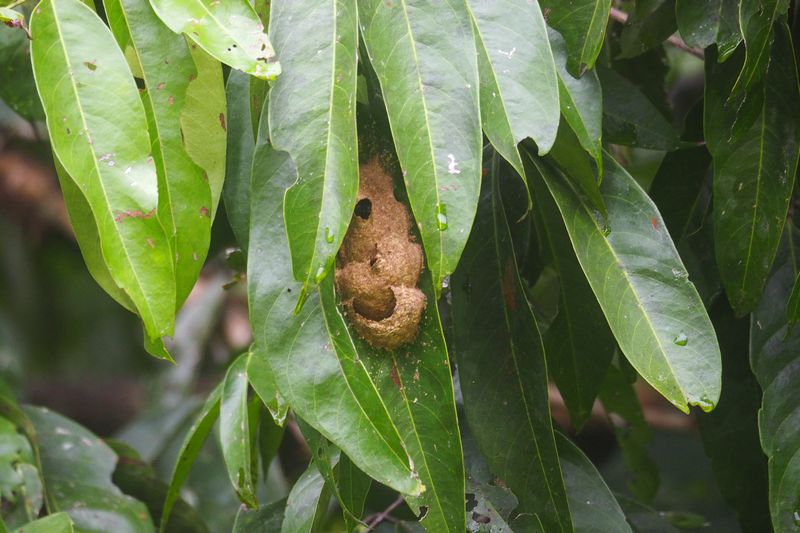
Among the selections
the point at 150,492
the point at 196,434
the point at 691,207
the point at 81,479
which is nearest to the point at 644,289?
the point at 691,207

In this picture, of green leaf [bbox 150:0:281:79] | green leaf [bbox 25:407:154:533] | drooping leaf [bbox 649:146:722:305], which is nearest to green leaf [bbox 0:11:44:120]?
green leaf [bbox 25:407:154:533]

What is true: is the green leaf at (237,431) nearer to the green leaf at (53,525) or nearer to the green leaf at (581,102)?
the green leaf at (53,525)

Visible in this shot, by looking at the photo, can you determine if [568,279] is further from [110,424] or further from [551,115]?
[110,424]

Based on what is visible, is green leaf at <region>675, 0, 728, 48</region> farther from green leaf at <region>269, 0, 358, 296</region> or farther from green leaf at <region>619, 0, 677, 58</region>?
green leaf at <region>269, 0, 358, 296</region>

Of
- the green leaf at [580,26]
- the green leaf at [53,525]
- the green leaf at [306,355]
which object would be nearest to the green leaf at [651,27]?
the green leaf at [580,26]

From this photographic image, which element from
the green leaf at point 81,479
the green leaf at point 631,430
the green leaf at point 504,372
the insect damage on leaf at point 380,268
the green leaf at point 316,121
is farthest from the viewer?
the green leaf at point 631,430

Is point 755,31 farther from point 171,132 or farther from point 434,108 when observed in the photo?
point 171,132

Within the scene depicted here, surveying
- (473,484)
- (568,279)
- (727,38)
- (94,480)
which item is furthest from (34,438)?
(727,38)
